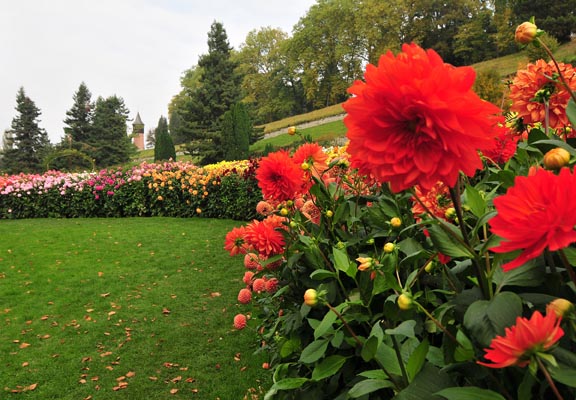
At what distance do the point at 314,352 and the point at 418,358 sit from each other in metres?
0.30

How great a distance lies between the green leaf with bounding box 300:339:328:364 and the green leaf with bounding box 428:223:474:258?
14.5 inches

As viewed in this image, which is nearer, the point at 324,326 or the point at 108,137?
the point at 324,326

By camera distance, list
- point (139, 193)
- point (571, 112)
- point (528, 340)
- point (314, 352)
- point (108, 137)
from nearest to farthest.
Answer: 1. point (528, 340)
2. point (571, 112)
3. point (314, 352)
4. point (139, 193)
5. point (108, 137)

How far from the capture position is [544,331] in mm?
427

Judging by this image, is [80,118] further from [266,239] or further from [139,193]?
[266,239]

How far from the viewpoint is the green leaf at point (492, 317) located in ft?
1.84

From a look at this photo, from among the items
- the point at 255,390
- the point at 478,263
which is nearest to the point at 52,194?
the point at 255,390

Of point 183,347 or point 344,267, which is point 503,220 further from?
point 183,347

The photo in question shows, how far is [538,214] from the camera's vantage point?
46 cm

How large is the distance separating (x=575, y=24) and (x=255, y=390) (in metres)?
29.6

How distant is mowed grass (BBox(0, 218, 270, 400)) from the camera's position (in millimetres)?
2918

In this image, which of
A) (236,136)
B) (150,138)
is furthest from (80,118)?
(150,138)

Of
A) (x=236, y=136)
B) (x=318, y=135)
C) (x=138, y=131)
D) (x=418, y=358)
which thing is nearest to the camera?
(x=418, y=358)

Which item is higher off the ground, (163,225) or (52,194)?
(52,194)
